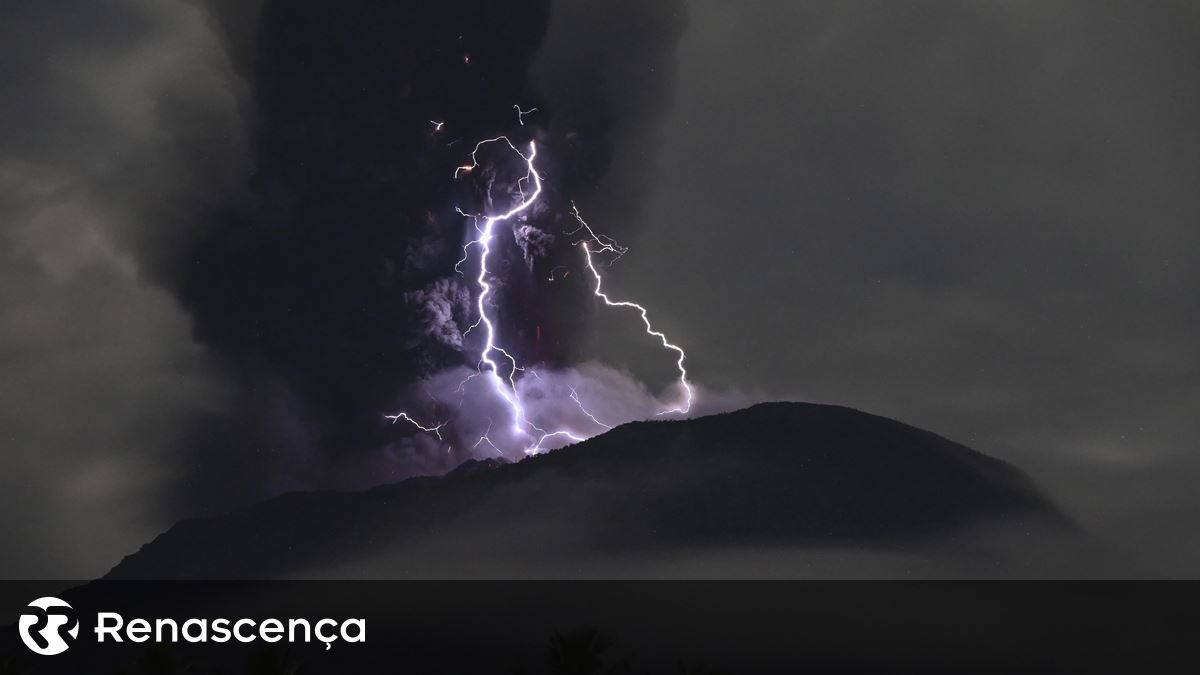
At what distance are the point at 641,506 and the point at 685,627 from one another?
2514 cm

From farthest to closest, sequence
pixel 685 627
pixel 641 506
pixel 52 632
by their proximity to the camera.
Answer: pixel 641 506
pixel 52 632
pixel 685 627

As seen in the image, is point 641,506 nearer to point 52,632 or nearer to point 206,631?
point 206,631

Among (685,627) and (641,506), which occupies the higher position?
(641,506)

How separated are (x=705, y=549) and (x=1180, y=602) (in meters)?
44.1

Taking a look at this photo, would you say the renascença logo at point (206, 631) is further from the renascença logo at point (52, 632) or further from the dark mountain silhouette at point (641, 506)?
the dark mountain silhouette at point (641, 506)

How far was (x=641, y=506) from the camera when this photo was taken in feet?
411

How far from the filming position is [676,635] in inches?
3893

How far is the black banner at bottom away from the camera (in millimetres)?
91875

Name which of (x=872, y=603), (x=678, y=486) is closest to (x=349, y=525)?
(x=678, y=486)

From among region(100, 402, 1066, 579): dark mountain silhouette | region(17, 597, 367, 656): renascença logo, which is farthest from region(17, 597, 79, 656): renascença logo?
region(100, 402, 1066, 579): dark mountain silhouette

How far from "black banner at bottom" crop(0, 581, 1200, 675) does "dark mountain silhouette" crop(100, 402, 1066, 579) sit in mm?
6415

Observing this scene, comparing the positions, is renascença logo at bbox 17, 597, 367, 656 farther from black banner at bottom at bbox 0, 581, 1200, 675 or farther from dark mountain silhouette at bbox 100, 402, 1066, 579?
dark mountain silhouette at bbox 100, 402, 1066, 579

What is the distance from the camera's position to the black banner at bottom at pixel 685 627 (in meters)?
91.9

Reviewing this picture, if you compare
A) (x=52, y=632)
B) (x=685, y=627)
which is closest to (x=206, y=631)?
(x=52, y=632)
